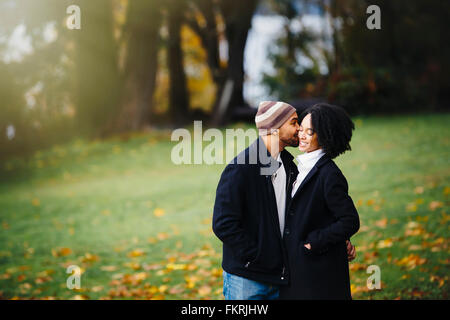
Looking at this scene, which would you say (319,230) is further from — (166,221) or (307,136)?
(166,221)

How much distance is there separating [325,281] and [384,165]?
28.4ft

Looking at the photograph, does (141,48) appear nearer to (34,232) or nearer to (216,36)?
(216,36)

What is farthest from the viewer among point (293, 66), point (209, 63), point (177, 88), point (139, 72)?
point (177, 88)

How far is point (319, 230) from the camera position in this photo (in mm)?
2805

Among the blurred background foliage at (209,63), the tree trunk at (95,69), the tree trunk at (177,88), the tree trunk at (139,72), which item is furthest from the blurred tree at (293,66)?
the tree trunk at (95,69)

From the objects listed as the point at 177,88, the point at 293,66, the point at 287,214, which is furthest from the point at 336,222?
the point at 177,88

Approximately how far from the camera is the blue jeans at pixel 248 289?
2.82 m

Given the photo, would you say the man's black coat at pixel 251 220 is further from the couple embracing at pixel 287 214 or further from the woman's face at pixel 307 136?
the woman's face at pixel 307 136

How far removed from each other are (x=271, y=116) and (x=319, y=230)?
26.9 inches

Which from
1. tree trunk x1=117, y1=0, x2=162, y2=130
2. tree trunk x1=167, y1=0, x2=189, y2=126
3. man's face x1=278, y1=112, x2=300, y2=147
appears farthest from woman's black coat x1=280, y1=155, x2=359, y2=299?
tree trunk x1=167, y1=0, x2=189, y2=126

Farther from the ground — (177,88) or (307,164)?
(177,88)

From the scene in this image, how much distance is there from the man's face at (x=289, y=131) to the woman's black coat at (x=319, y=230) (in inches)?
8.1

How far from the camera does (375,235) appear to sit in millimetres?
6953

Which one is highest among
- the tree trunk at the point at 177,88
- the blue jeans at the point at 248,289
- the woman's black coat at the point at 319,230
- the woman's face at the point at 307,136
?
the tree trunk at the point at 177,88
